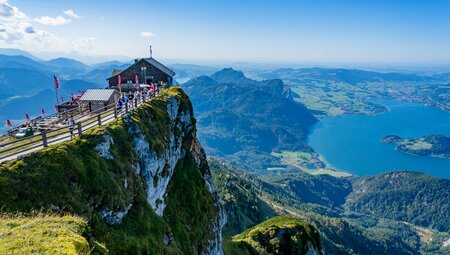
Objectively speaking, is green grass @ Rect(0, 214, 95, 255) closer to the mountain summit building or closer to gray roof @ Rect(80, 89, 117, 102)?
gray roof @ Rect(80, 89, 117, 102)

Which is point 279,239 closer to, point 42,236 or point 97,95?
point 97,95

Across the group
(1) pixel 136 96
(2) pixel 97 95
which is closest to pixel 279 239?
(1) pixel 136 96

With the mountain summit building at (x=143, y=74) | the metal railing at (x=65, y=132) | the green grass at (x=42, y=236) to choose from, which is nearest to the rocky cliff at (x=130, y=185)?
the green grass at (x=42, y=236)

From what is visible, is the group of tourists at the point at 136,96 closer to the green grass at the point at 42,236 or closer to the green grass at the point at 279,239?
the green grass at the point at 42,236

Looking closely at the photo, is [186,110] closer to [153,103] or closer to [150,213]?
[153,103]

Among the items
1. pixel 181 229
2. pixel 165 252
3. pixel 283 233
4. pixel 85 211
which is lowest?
pixel 283 233

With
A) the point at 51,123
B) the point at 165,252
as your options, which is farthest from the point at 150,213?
the point at 51,123
